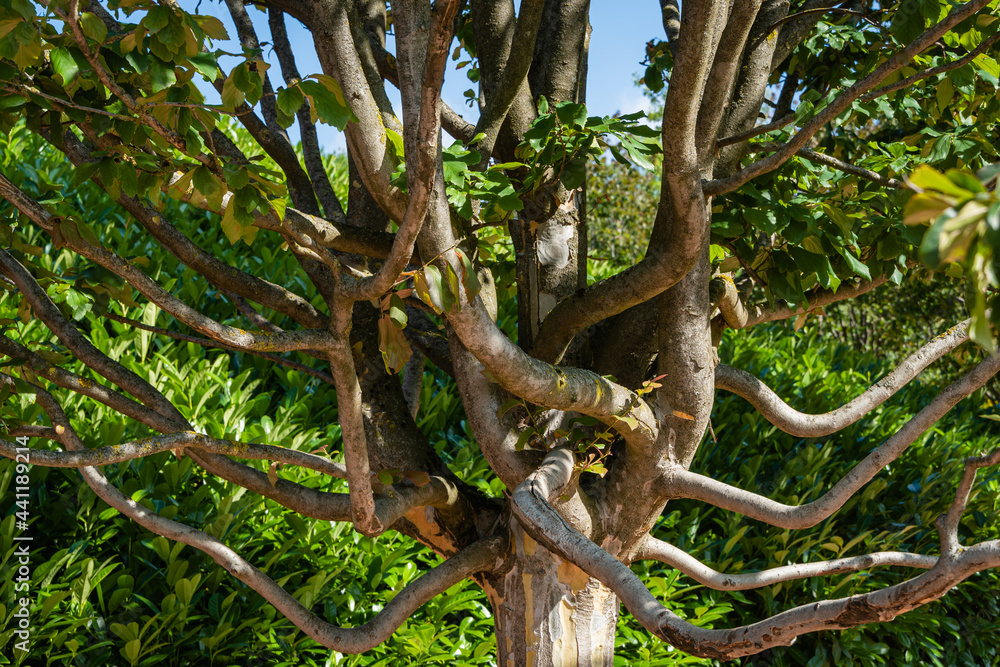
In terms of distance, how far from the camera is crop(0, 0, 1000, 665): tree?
158cm

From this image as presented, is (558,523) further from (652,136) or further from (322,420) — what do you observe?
(322,420)

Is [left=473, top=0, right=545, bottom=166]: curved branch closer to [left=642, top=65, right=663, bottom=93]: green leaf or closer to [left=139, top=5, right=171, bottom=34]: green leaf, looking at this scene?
[left=139, top=5, right=171, bottom=34]: green leaf

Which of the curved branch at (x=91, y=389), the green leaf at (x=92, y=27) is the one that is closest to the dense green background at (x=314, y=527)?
the curved branch at (x=91, y=389)

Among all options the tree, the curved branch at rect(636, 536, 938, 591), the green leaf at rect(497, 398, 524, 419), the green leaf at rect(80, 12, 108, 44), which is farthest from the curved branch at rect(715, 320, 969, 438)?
the green leaf at rect(80, 12, 108, 44)

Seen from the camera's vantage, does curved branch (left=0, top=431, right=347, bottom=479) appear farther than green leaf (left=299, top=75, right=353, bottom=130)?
Yes

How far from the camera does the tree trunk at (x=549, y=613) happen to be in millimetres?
2266

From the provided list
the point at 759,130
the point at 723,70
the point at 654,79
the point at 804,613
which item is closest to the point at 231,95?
the point at 723,70

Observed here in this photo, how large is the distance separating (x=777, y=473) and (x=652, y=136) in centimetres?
344

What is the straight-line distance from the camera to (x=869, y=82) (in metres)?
1.73

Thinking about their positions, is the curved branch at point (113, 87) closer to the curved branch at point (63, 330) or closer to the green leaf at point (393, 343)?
the green leaf at point (393, 343)

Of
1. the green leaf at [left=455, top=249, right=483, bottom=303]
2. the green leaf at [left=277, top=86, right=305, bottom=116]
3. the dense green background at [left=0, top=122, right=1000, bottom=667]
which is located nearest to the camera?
the green leaf at [left=277, top=86, right=305, bottom=116]

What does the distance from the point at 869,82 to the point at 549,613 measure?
1.71 metres

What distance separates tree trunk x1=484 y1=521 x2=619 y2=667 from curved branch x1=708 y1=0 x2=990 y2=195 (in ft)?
4.17

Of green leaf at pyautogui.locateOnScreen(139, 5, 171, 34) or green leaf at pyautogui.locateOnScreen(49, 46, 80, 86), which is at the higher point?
green leaf at pyautogui.locateOnScreen(139, 5, 171, 34)
